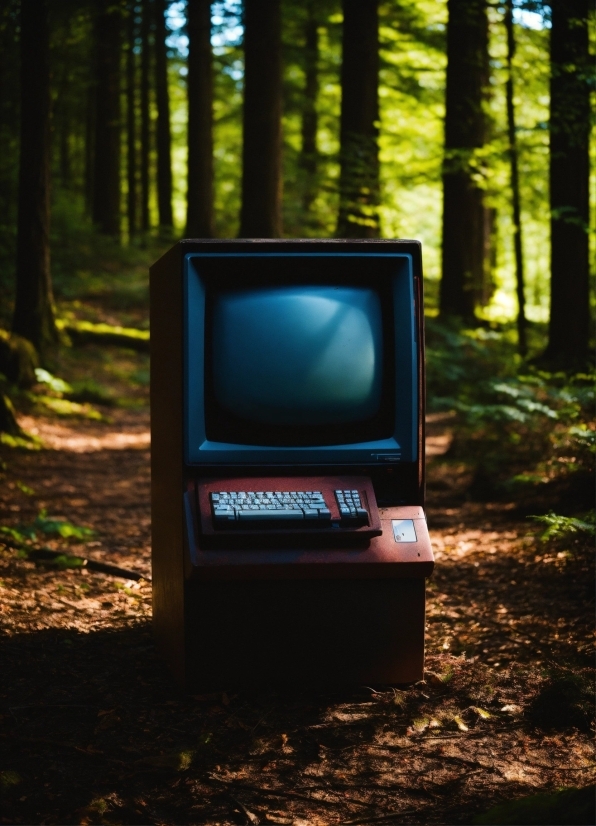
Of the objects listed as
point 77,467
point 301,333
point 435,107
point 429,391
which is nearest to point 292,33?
point 435,107

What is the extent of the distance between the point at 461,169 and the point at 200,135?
7.71 m

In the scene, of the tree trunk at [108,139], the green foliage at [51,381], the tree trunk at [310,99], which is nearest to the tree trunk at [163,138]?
the tree trunk at [108,139]

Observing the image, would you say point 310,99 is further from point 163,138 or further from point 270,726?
point 270,726

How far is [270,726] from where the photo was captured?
3141 millimetres

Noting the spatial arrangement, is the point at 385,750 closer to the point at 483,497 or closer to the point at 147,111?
the point at 483,497

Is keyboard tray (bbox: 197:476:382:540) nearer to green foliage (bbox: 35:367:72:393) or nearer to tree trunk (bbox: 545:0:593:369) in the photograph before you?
tree trunk (bbox: 545:0:593:369)

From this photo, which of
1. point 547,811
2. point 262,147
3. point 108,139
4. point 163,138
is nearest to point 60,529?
point 547,811

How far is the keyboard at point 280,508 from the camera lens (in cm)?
315

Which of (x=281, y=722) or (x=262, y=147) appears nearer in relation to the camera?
(x=281, y=722)

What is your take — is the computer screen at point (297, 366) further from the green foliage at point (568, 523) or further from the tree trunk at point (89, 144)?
the tree trunk at point (89, 144)

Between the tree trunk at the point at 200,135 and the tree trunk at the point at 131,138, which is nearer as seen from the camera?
the tree trunk at the point at 200,135

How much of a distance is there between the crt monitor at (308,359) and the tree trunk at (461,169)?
932 centimetres

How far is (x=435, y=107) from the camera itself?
63.6 feet

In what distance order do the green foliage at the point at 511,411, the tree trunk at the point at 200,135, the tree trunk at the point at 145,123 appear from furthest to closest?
1. the tree trunk at the point at 145,123
2. the tree trunk at the point at 200,135
3. the green foliage at the point at 511,411
